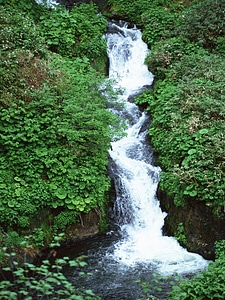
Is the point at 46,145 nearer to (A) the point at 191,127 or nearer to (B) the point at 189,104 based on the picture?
(A) the point at 191,127

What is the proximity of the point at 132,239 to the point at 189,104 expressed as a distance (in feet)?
12.6

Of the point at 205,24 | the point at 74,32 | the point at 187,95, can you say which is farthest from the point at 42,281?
the point at 205,24

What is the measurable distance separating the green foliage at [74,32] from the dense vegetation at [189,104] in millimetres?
2080

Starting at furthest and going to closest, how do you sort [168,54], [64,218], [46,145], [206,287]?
[168,54]
[46,145]
[64,218]
[206,287]

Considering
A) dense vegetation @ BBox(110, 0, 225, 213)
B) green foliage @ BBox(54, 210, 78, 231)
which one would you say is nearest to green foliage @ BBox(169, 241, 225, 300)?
dense vegetation @ BBox(110, 0, 225, 213)

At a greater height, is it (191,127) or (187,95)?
(187,95)

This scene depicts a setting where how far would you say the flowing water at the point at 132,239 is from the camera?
25.3ft

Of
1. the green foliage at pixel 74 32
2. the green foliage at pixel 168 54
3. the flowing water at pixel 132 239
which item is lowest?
the flowing water at pixel 132 239

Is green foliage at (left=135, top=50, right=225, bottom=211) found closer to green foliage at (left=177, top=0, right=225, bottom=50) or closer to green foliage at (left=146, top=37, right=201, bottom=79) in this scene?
green foliage at (left=146, top=37, right=201, bottom=79)

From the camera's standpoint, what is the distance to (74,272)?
25.9 feet

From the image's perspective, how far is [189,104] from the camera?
10.3 m

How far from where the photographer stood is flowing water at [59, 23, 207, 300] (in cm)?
770

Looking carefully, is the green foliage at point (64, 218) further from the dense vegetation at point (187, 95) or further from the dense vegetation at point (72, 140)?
the dense vegetation at point (187, 95)

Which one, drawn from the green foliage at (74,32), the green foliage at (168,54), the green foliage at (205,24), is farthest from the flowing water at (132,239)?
the green foliage at (205,24)
